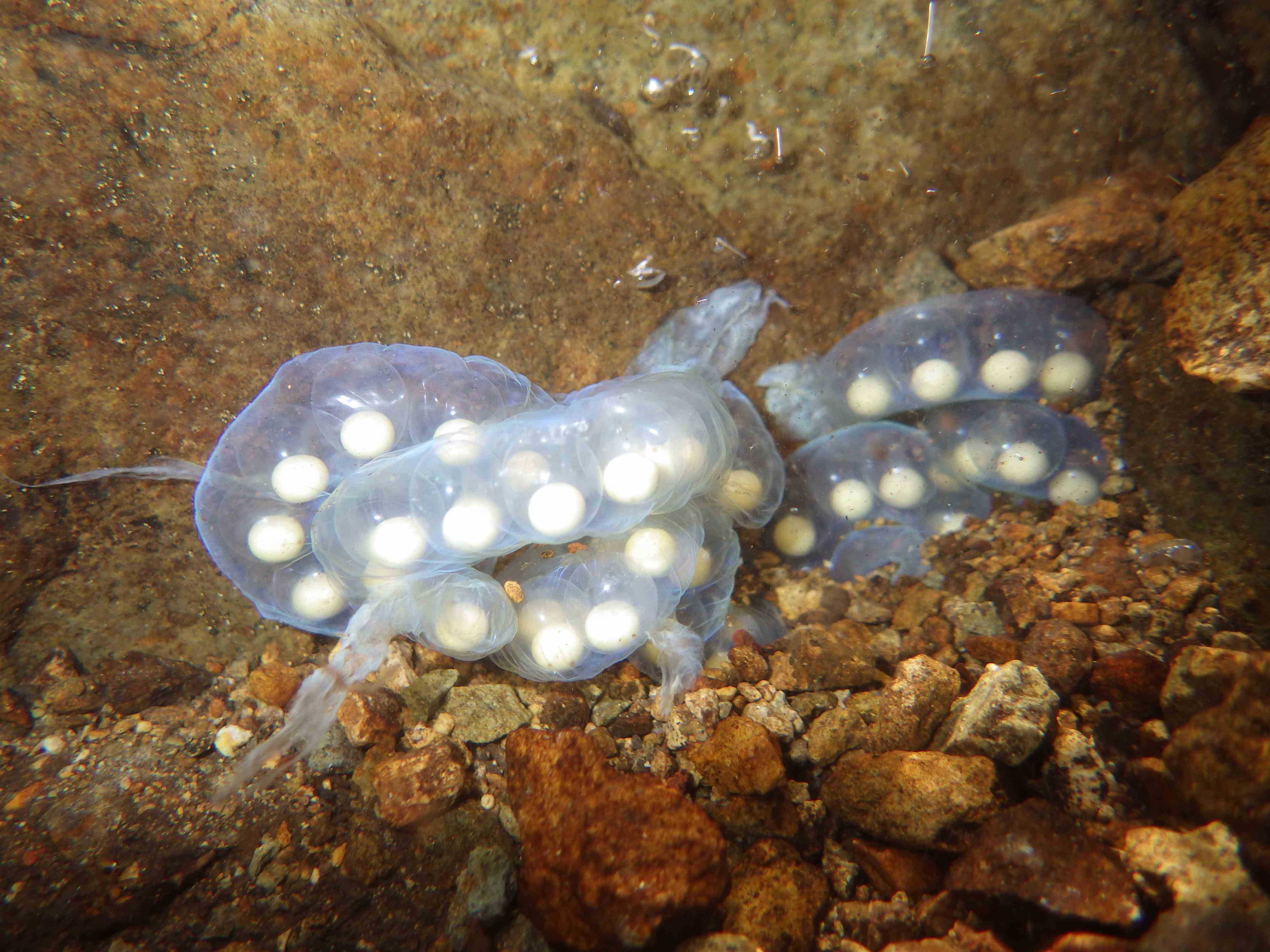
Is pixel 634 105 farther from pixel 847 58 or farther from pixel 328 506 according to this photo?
pixel 328 506

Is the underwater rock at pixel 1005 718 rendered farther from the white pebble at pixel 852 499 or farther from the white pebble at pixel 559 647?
the white pebble at pixel 559 647

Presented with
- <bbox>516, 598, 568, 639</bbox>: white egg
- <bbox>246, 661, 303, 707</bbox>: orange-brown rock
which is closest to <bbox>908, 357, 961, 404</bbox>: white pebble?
<bbox>516, 598, 568, 639</bbox>: white egg

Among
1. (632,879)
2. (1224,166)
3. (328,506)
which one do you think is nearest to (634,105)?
(328,506)

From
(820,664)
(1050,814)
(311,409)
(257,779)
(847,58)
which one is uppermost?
(847,58)

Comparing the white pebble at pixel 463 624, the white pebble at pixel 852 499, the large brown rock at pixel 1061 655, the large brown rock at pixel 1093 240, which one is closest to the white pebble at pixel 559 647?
the white pebble at pixel 463 624

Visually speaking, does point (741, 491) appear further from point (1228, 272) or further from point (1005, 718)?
point (1228, 272)
